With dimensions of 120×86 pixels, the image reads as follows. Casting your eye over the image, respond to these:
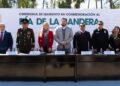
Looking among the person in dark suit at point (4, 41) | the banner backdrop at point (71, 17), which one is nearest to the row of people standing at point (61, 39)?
the person in dark suit at point (4, 41)

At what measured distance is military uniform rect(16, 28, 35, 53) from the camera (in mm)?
10238

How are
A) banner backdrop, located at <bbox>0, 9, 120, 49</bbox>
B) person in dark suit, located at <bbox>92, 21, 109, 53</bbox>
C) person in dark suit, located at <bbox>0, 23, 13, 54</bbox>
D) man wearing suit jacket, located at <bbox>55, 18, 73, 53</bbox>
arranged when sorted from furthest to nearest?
banner backdrop, located at <bbox>0, 9, 120, 49</bbox>
person in dark suit, located at <bbox>92, 21, 109, 53</bbox>
person in dark suit, located at <bbox>0, 23, 13, 54</bbox>
man wearing suit jacket, located at <bbox>55, 18, 73, 53</bbox>

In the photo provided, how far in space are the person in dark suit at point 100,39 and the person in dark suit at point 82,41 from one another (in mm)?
171

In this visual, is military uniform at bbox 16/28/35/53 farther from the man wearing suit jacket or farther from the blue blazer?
the man wearing suit jacket

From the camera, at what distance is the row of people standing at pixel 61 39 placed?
33.6 feet

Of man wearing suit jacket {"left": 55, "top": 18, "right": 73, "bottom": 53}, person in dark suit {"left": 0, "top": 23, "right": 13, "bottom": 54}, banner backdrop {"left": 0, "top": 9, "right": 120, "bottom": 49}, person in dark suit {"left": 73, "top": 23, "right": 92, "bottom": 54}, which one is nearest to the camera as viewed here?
man wearing suit jacket {"left": 55, "top": 18, "right": 73, "bottom": 53}

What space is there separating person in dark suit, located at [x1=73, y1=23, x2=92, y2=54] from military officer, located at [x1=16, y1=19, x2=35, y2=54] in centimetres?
125

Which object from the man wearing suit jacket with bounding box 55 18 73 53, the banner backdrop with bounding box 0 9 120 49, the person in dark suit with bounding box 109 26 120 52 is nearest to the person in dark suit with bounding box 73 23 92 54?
the man wearing suit jacket with bounding box 55 18 73 53

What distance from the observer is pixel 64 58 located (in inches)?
364

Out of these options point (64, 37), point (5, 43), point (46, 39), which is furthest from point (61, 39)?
point (5, 43)

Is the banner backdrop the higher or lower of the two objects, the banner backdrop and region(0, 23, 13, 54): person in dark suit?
the higher

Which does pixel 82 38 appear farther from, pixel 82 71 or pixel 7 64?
pixel 7 64

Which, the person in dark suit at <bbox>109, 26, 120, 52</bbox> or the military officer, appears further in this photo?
the person in dark suit at <bbox>109, 26, 120, 52</bbox>

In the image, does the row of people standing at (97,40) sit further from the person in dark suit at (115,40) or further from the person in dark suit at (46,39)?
the person in dark suit at (46,39)
